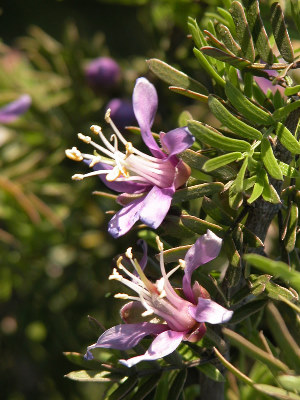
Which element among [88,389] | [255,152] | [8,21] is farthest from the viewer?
[8,21]

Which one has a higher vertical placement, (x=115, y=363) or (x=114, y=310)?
(x=115, y=363)

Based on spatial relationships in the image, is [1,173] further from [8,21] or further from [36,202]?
[8,21]

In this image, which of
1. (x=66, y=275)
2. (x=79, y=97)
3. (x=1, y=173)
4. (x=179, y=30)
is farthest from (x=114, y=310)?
(x=179, y=30)

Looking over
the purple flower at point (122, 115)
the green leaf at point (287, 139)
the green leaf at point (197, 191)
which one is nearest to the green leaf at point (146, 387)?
the green leaf at point (197, 191)

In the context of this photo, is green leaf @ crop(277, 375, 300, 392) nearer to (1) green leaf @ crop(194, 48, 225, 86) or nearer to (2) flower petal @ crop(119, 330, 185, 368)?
(2) flower petal @ crop(119, 330, 185, 368)

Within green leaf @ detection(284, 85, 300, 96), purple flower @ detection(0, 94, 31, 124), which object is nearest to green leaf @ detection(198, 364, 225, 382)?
green leaf @ detection(284, 85, 300, 96)
